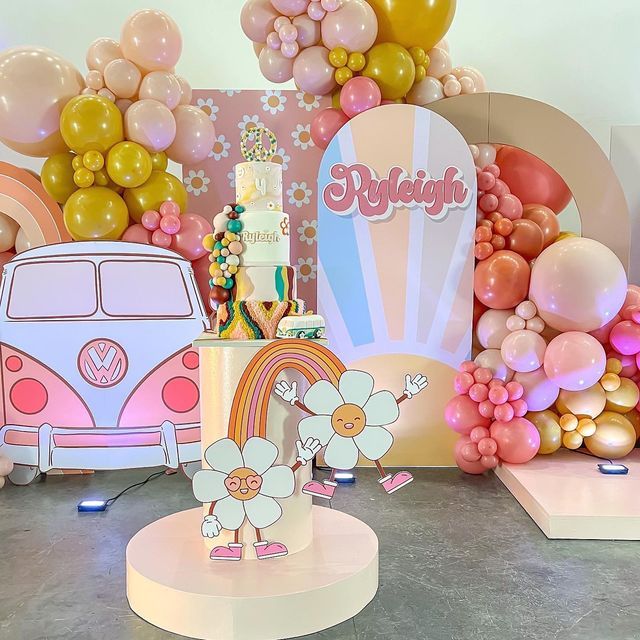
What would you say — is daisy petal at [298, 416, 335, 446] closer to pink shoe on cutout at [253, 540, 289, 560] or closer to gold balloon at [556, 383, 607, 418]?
pink shoe on cutout at [253, 540, 289, 560]

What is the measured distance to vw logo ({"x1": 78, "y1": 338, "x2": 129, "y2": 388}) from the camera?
12.2 feet

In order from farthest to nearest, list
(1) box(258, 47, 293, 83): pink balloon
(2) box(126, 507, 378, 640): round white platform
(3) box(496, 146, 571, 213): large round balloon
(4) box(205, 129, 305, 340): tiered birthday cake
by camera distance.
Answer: (3) box(496, 146, 571, 213): large round balloon < (1) box(258, 47, 293, 83): pink balloon < (4) box(205, 129, 305, 340): tiered birthday cake < (2) box(126, 507, 378, 640): round white platform

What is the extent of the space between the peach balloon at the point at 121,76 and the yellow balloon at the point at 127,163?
0.34m

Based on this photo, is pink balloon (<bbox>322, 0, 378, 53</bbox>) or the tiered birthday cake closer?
the tiered birthday cake

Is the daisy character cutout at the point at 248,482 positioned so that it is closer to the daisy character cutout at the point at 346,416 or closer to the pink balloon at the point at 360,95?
the daisy character cutout at the point at 346,416

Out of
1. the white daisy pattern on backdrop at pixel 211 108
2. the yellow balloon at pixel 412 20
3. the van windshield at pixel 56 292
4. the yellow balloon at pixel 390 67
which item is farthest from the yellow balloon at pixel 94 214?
the yellow balloon at pixel 412 20

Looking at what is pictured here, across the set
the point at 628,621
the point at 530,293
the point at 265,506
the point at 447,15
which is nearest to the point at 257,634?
the point at 265,506

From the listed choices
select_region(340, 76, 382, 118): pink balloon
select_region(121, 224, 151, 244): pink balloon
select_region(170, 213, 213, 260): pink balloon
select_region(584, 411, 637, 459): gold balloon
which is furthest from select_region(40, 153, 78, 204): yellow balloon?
select_region(584, 411, 637, 459): gold balloon

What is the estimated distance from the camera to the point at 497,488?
3754 millimetres

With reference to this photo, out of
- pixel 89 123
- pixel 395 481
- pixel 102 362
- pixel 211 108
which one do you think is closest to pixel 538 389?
pixel 395 481

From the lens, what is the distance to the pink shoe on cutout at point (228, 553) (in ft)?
7.54

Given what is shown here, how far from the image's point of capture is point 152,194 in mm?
4012

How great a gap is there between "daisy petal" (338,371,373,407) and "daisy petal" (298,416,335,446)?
0.35 ft

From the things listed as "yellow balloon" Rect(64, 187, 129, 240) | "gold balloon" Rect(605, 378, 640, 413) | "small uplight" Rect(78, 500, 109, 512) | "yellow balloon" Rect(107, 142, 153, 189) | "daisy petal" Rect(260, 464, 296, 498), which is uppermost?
"yellow balloon" Rect(107, 142, 153, 189)
